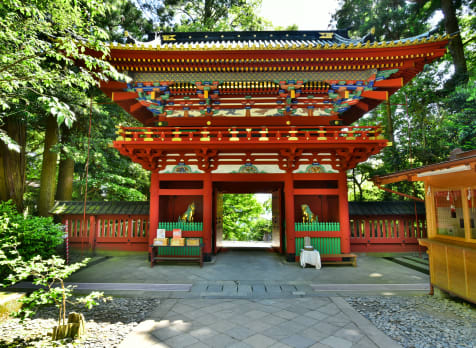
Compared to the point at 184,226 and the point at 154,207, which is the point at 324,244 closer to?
the point at 184,226

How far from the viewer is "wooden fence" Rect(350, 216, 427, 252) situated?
8.58 metres

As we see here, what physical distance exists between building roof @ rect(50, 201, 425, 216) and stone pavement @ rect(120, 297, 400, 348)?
5.07 m

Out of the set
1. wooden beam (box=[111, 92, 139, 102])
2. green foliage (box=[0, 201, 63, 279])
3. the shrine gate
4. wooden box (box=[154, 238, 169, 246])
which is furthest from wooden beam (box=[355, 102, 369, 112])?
green foliage (box=[0, 201, 63, 279])

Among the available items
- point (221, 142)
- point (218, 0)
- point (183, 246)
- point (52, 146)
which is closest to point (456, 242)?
point (221, 142)

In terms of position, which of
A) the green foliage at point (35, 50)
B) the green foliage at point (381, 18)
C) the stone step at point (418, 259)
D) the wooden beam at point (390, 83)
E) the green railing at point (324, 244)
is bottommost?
the stone step at point (418, 259)

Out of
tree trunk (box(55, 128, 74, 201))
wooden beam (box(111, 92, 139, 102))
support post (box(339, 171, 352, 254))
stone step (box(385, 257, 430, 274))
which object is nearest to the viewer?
stone step (box(385, 257, 430, 274))

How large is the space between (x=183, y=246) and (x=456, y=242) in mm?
6428

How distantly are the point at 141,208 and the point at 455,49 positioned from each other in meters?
14.8

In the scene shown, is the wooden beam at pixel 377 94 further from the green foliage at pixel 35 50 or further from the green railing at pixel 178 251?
the green railing at pixel 178 251

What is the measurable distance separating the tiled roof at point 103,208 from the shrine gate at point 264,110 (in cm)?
98

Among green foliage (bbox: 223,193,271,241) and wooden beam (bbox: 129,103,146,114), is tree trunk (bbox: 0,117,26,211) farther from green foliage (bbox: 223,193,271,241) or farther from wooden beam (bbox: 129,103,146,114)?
green foliage (bbox: 223,193,271,241)

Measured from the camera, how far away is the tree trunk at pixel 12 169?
866 cm

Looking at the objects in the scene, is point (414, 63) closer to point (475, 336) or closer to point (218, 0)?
point (475, 336)

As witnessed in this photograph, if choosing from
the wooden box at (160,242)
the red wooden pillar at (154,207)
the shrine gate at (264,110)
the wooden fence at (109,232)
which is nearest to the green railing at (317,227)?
the shrine gate at (264,110)
